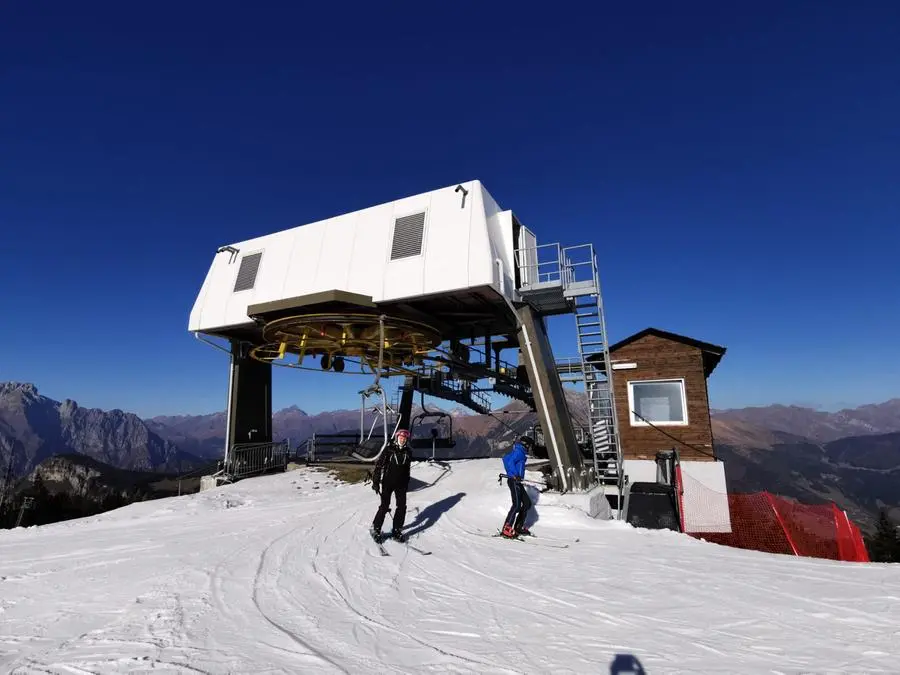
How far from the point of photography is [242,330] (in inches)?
798

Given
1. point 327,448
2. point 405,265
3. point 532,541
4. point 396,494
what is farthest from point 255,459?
point 532,541

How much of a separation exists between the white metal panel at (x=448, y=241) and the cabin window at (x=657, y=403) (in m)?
9.70

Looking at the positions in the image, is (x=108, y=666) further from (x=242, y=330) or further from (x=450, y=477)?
(x=242, y=330)

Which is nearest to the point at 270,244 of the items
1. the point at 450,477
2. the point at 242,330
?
the point at 242,330

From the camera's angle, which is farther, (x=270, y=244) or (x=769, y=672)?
(x=270, y=244)

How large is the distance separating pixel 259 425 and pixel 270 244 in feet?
32.7

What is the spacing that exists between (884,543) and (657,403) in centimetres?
2294

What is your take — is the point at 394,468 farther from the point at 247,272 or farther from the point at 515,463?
the point at 247,272

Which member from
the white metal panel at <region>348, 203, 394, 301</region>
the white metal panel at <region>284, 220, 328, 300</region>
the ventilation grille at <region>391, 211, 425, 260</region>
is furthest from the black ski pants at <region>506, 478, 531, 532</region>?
the white metal panel at <region>284, 220, 328, 300</region>

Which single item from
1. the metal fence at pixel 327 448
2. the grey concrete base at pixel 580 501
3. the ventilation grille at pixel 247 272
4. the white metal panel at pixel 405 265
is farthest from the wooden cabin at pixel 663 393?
the ventilation grille at pixel 247 272

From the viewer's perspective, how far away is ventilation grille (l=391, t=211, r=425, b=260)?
49.1 ft

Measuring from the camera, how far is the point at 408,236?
15.2m

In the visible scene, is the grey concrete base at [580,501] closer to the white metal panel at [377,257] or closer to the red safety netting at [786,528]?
the red safety netting at [786,528]

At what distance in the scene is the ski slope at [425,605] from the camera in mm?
3705
